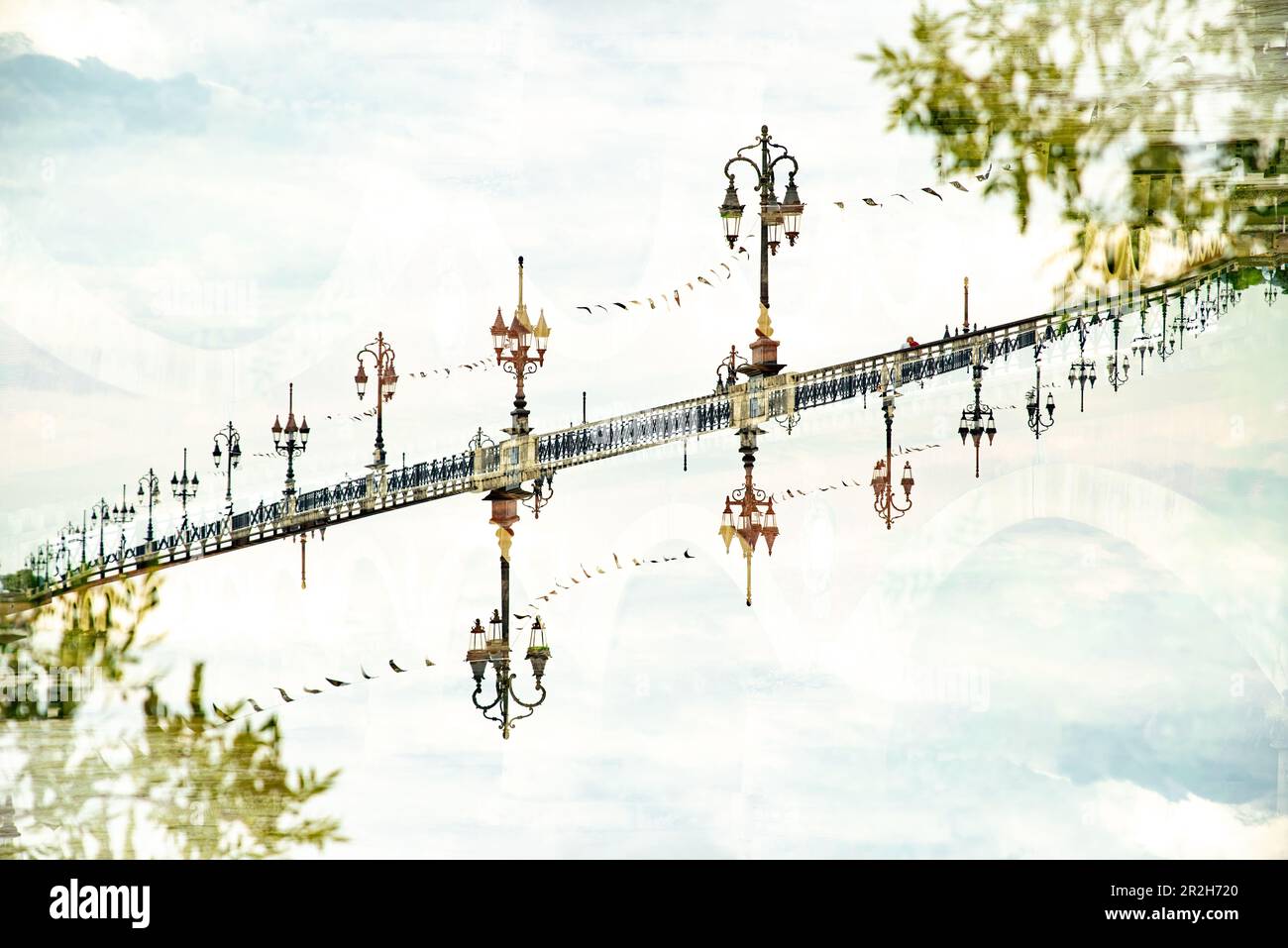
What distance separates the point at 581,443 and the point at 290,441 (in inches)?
84.8

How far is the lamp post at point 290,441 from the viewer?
1017 centimetres

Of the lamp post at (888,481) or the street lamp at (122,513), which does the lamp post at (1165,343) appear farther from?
the street lamp at (122,513)

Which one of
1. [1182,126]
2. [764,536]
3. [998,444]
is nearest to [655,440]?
[764,536]

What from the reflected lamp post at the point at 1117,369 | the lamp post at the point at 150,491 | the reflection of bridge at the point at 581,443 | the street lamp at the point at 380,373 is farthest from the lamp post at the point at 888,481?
the lamp post at the point at 150,491

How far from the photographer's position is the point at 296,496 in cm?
1014

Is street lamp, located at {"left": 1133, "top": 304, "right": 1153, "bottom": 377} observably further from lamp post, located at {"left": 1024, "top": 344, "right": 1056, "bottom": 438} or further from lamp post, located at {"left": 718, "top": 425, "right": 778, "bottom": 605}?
lamp post, located at {"left": 718, "top": 425, "right": 778, "bottom": 605}

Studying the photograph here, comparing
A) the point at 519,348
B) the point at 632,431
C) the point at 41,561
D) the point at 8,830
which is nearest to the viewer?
the point at 8,830

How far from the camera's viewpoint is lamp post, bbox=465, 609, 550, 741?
9469mm

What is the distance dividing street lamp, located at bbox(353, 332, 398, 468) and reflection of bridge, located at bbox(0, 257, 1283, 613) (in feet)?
1.61

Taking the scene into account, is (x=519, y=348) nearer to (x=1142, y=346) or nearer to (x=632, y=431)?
(x=632, y=431)

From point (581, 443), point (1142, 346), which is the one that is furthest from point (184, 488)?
point (1142, 346)

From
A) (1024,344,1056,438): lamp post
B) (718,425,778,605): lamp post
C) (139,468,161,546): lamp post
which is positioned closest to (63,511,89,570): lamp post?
(139,468,161,546): lamp post

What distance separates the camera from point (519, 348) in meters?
9.77

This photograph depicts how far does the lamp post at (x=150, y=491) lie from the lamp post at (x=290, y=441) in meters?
0.84
